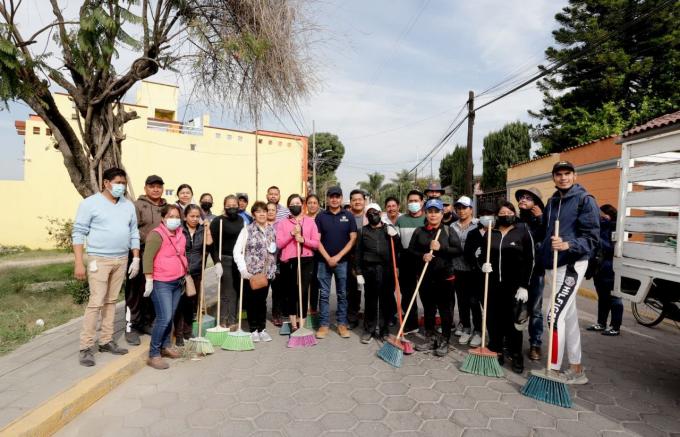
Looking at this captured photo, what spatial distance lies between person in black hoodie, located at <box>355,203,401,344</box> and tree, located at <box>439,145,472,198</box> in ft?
92.8

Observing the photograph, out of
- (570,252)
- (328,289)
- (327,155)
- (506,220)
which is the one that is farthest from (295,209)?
(327,155)

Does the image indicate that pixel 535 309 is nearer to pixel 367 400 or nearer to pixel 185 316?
pixel 367 400

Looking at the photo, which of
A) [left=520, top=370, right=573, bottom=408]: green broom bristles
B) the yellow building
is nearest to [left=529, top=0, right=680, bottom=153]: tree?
the yellow building

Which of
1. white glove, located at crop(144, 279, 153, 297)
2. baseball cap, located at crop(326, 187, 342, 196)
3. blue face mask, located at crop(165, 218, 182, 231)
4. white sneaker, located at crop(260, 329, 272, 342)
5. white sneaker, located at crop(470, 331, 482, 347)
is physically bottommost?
white sneaker, located at crop(260, 329, 272, 342)

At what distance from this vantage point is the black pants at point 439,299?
15.0ft

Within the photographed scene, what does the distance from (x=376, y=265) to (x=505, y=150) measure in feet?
85.7

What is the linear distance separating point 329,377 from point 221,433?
126 cm

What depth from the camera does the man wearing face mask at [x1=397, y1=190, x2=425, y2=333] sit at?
197 inches

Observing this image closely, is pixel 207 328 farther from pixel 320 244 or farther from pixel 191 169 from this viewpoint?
pixel 191 169

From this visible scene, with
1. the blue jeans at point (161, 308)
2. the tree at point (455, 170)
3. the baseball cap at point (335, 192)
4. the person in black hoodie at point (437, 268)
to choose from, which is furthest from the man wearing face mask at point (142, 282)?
the tree at point (455, 170)

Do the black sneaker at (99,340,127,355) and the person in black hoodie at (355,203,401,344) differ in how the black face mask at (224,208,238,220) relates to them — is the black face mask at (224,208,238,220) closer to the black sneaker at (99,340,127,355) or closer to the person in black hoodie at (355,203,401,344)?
the person in black hoodie at (355,203,401,344)

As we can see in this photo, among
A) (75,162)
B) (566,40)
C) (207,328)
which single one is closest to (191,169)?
(75,162)

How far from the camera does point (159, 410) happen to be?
10.5 ft

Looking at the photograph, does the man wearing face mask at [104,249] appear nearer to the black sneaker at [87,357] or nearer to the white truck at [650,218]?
the black sneaker at [87,357]
